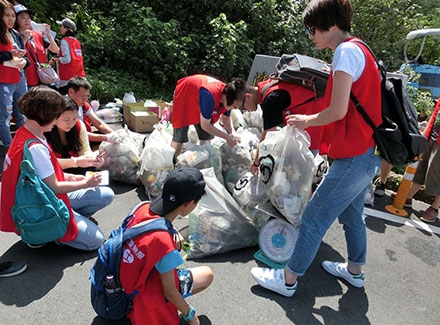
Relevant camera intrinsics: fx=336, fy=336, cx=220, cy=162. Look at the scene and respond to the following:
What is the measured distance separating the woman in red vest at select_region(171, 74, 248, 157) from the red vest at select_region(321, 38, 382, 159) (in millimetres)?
1374

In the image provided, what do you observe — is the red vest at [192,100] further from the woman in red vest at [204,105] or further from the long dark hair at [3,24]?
the long dark hair at [3,24]

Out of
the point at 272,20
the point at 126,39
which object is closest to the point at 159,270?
the point at 126,39

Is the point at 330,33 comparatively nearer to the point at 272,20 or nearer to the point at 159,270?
the point at 159,270

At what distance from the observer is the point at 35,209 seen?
2209 millimetres

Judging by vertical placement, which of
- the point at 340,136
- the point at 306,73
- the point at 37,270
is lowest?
the point at 37,270

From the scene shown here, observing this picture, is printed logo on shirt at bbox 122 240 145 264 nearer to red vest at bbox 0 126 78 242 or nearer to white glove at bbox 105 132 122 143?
red vest at bbox 0 126 78 242

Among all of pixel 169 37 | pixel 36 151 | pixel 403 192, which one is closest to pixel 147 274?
pixel 36 151

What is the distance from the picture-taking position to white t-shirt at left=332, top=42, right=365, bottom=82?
1779 mm

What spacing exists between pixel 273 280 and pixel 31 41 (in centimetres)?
448

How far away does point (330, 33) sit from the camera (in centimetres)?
190

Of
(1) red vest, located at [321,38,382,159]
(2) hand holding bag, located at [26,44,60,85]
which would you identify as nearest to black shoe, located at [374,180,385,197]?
(1) red vest, located at [321,38,382,159]

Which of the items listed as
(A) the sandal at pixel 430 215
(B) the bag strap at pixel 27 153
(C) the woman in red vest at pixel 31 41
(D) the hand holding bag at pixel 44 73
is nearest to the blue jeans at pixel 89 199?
(B) the bag strap at pixel 27 153

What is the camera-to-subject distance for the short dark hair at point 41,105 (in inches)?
86.0

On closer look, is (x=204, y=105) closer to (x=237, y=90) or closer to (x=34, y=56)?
(x=237, y=90)
